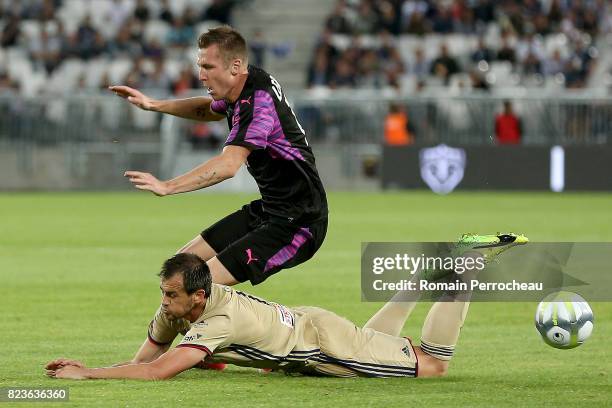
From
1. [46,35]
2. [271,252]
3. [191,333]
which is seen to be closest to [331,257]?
[271,252]

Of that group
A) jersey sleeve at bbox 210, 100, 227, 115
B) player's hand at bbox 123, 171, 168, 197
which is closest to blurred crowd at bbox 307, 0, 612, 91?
jersey sleeve at bbox 210, 100, 227, 115

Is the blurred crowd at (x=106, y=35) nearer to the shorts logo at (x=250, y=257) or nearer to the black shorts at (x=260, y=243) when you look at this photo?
the black shorts at (x=260, y=243)

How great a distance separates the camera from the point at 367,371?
8.64 m

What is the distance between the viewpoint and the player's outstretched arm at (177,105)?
976cm

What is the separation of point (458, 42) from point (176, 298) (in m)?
26.0

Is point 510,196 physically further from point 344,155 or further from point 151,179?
point 151,179

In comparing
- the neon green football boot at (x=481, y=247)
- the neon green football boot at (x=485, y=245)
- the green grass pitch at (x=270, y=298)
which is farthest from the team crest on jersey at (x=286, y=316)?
the neon green football boot at (x=485, y=245)

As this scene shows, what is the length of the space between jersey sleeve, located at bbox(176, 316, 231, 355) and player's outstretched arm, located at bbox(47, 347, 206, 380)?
4cm

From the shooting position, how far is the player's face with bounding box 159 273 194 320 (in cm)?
807

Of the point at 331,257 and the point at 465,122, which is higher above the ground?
the point at 465,122

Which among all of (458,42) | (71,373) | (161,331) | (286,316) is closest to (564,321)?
(286,316)

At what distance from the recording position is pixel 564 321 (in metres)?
9.09

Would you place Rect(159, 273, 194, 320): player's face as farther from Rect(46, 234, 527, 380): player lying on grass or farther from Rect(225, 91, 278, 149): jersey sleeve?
Rect(225, 91, 278, 149): jersey sleeve

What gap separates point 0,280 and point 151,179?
7.27 m
